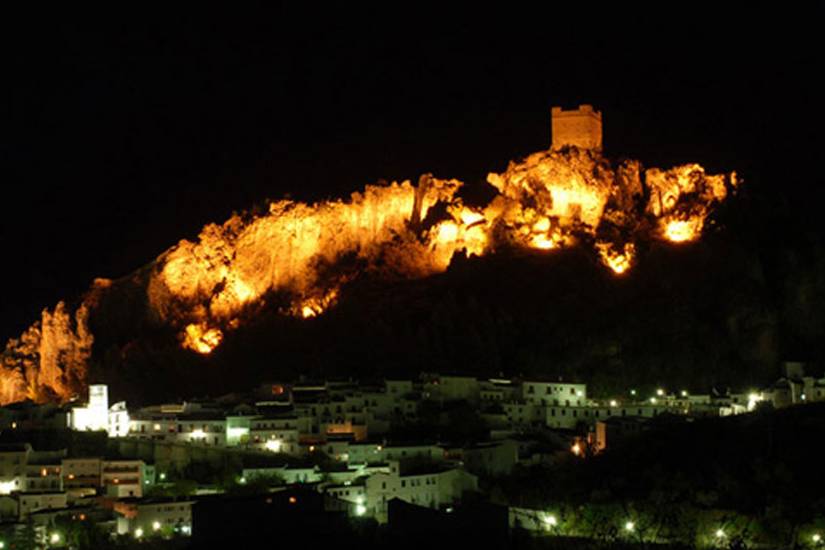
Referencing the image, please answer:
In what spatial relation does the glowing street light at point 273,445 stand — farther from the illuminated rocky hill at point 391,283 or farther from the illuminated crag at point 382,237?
the illuminated crag at point 382,237

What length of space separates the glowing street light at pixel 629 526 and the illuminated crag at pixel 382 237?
36.9m

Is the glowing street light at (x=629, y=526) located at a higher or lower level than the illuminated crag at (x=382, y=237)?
lower

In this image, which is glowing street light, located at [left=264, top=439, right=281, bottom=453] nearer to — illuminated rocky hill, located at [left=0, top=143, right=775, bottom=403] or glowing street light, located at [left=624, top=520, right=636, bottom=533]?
illuminated rocky hill, located at [left=0, top=143, right=775, bottom=403]

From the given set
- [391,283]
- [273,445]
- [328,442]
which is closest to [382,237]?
[391,283]

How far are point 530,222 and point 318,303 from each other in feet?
43.6

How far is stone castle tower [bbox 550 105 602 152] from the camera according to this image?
10319 centimetres

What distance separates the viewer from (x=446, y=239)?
98188 millimetres

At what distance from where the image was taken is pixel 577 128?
104 meters

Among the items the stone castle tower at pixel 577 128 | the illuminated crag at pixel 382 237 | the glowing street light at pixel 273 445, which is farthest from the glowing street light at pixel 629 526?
the stone castle tower at pixel 577 128

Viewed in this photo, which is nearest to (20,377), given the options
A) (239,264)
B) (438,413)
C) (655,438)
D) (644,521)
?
(239,264)

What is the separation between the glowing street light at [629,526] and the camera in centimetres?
5584

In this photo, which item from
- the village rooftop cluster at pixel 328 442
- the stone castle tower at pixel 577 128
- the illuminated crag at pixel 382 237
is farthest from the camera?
the stone castle tower at pixel 577 128

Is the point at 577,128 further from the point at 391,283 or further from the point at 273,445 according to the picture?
the point at 273,445

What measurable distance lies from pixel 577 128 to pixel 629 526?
2002 inches
